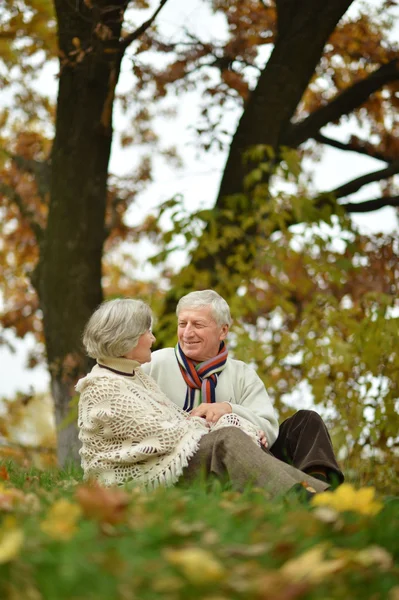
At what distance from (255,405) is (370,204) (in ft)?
12.6

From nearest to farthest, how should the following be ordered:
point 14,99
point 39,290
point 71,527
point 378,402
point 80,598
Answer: point 80,598
point 71,527
point 378,402
point 39,290
point 14,99

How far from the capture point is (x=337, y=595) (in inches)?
66.0

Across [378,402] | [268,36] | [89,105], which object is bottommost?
[378,402]

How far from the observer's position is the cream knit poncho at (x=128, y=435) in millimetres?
3186

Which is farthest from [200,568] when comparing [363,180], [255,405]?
[363,180]

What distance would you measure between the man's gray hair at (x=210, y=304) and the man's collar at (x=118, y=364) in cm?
60

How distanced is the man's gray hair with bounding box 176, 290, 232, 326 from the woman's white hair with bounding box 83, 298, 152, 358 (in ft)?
1.74

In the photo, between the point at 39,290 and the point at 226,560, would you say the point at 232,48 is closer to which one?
the point at 39,290

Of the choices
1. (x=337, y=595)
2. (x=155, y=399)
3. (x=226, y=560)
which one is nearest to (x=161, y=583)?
(x=226, y=560)

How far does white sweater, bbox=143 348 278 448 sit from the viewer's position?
3.84 metres

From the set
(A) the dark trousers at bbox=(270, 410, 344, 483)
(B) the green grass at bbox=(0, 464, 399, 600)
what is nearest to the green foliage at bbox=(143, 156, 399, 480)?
(A) the dark trousers at bbox=(270, 410, 344, 483)

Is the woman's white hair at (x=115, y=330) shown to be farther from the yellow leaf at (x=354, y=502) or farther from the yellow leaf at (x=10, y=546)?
the yellow leaf at (x=10, y=546)

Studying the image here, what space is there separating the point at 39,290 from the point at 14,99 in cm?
404

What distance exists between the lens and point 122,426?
320cm
